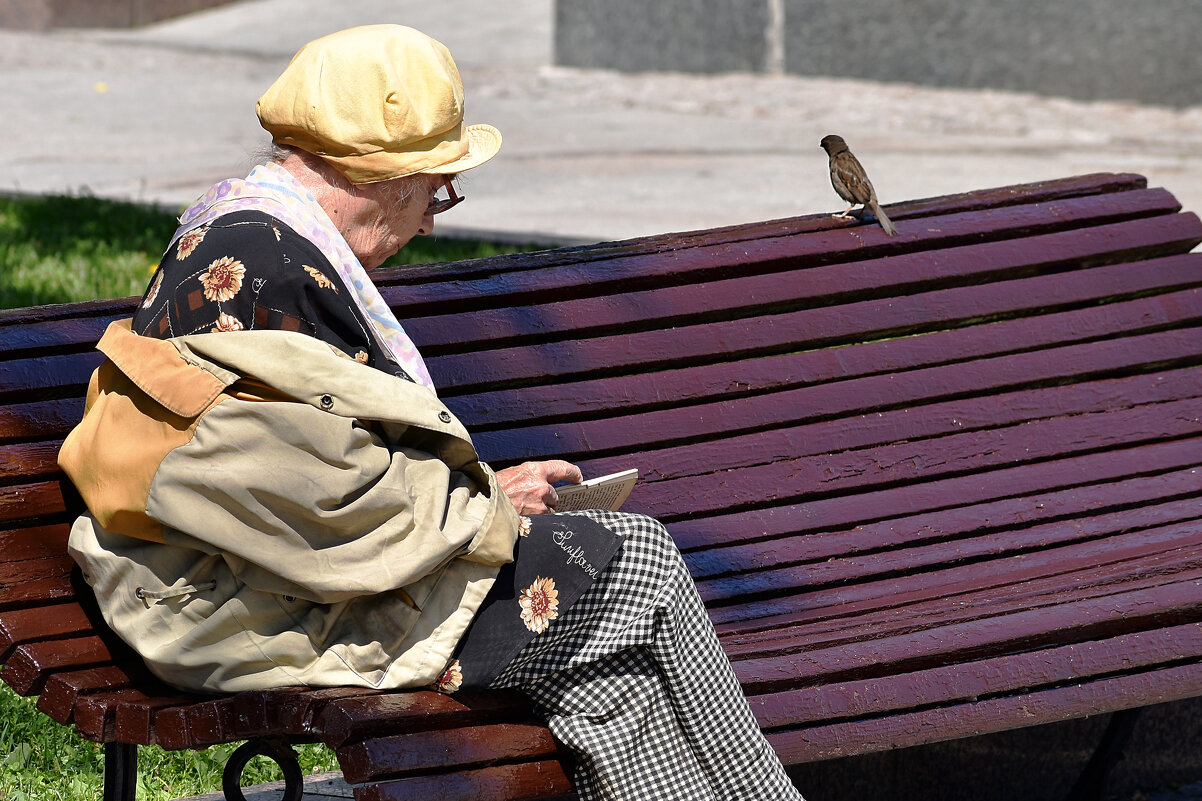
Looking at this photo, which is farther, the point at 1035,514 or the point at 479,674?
the point at 1035,514

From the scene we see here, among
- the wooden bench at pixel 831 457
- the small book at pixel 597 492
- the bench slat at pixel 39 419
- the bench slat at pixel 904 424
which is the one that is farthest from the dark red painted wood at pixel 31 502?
the bench slat at pixel 904 424

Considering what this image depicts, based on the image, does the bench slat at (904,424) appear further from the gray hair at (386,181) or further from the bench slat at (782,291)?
the gray hair at (386,181)

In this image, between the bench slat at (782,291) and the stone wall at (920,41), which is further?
the stone wall at (920,41)

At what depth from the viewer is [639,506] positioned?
138 inches

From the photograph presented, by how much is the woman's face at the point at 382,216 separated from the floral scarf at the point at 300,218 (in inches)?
2.3

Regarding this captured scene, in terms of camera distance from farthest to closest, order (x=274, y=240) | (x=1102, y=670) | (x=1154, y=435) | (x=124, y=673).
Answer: (x=1154, y=435)
(x=1102, y=670)
(x=124, y=673)
(x=274, y=240)

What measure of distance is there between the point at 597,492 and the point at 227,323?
866mm

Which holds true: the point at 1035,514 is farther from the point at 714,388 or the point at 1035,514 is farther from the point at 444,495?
the point at 444,495

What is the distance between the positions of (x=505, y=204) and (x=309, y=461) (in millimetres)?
7104

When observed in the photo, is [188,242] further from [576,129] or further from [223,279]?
[576,129]

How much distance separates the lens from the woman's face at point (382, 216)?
2621mm

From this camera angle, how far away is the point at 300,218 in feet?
8.17

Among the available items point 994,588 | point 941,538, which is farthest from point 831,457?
point 994,588

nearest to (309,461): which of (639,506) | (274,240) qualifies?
(274,240)
